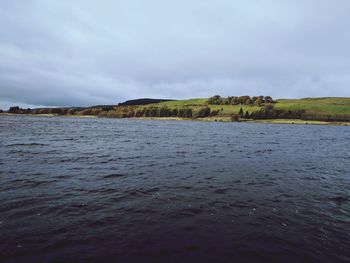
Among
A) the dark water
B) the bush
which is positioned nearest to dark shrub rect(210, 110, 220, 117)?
the bush

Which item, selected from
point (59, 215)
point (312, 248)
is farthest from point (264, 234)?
point (59, 215)

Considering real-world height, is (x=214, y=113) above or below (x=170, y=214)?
above

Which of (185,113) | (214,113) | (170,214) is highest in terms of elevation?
(214,113)

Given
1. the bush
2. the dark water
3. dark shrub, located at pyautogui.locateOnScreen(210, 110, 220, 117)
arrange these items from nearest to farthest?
the dark water < dark shrub, located at pyautogui.locateOnScreen(210, 110, 220, 117) < the bush

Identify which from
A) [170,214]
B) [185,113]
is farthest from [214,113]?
[170,214]

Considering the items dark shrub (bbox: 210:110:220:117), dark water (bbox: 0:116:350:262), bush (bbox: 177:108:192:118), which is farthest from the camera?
bush (bbox: 177:108:192:118)

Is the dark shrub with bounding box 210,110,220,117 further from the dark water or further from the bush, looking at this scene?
the dark water

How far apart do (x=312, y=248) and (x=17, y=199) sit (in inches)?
521

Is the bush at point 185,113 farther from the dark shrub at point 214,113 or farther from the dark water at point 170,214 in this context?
the dark water at point 170,214

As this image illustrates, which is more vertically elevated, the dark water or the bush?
the bush

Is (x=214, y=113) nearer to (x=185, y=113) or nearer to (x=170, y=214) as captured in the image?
(x=185, y=113)

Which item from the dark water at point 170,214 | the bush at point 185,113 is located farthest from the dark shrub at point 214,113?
the dark water at point 170,214

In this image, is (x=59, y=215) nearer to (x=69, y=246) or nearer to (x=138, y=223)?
(x=69, y=246)

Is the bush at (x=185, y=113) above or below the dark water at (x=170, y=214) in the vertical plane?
above
